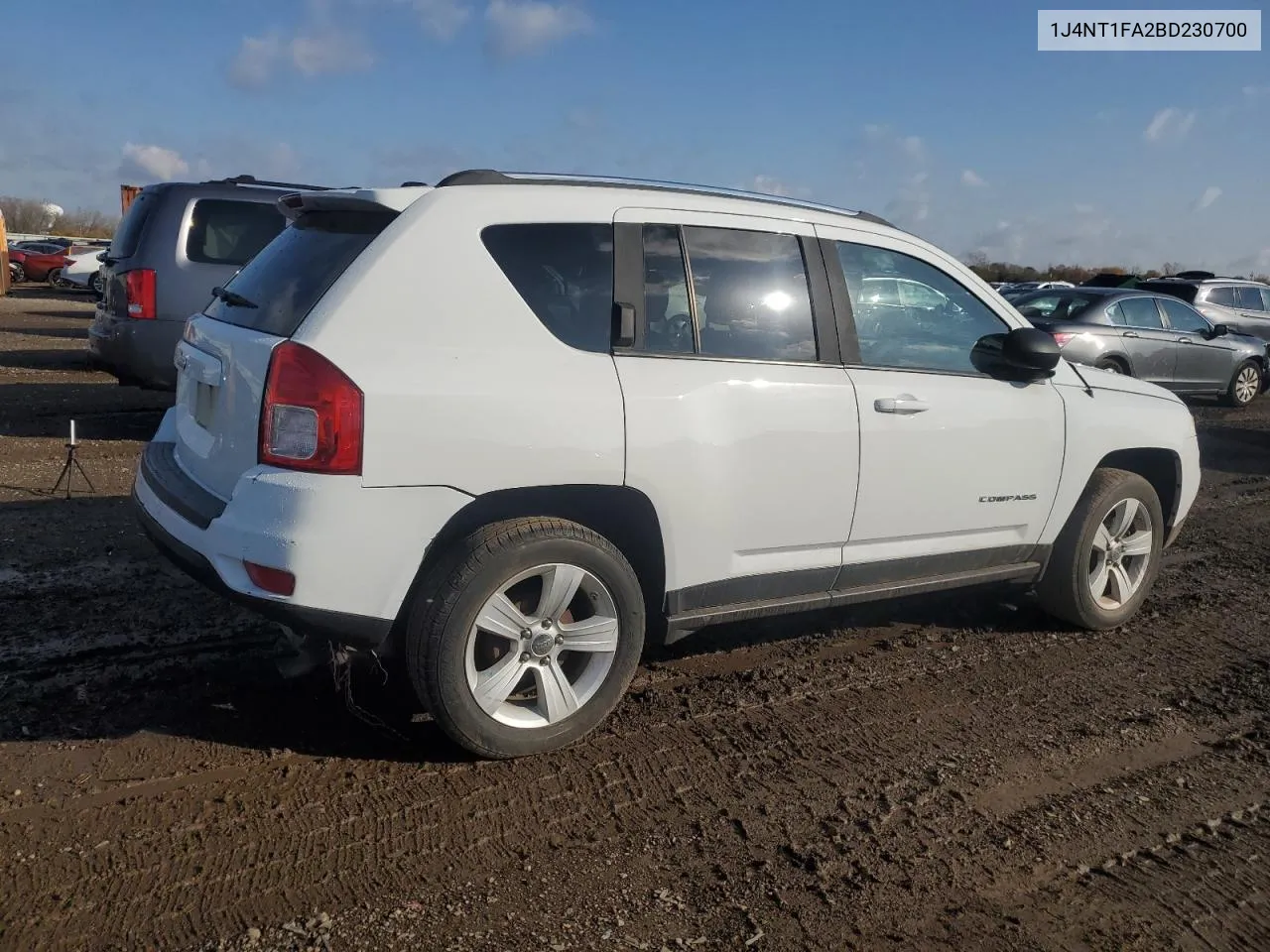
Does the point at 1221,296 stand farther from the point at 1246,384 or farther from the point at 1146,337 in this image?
the point at 1146,337

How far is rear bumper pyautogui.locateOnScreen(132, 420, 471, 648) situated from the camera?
10.1 ft

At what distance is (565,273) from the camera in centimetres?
355

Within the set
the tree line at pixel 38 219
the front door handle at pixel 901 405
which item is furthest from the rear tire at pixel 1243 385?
A: the tree line at pixel 38 219

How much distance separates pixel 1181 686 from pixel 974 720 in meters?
1.12

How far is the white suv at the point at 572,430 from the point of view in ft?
10.3

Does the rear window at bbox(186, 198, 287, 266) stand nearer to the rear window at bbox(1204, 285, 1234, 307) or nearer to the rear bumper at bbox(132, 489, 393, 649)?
the rear bumper at bbox(132, 489, 393, 649)

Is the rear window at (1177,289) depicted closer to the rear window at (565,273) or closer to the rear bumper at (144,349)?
the rear bumper at (144,349)

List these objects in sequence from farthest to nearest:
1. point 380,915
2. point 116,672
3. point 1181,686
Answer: point 1181,686
point 116,672
point 380,915

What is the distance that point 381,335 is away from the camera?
3197 millimetres

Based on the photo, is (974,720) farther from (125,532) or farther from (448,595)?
(125,532)

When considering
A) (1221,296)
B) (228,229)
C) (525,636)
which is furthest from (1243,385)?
(525,636)

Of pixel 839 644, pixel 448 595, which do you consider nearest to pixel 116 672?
pixel 448 595

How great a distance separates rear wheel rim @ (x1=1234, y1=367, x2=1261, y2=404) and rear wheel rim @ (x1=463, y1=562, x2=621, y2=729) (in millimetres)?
14419

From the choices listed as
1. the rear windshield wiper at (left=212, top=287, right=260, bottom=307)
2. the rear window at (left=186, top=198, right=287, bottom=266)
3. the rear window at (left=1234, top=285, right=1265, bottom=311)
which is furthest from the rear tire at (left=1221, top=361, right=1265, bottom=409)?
the rear windshield wiper at (left=212, top=287, right=260, bottom=307)
